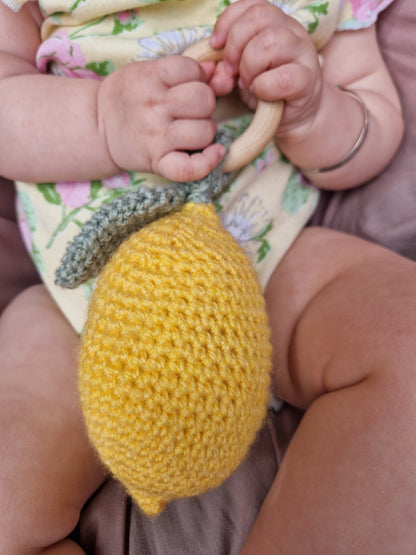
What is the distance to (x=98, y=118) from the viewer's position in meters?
0.60

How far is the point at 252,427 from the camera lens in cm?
46

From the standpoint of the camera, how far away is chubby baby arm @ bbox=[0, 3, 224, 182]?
0.52 meters

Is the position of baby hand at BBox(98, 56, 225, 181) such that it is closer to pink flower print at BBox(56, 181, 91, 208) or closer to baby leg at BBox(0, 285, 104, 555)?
pink flower print at BBox(56, 181, 91, 208)

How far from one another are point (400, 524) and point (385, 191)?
511mm

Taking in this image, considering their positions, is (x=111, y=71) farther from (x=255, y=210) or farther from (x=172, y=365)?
(x=172, y=365)

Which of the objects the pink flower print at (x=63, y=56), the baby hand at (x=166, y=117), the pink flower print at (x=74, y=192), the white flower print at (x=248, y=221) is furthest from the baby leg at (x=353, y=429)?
the pink flower print at (x=63, y=56)

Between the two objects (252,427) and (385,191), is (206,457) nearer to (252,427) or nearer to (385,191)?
(252,427)

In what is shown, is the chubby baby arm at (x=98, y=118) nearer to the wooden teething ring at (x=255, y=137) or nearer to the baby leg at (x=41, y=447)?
the wooden teething ring at (x=255, y=137)

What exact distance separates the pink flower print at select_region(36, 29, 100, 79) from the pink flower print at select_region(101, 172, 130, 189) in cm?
16

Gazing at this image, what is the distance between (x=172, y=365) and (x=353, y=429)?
22 centimetres

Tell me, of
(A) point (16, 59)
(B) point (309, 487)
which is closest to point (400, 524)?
(B) point (309, 487)

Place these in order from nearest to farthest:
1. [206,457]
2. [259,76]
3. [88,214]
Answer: [206,457]
[259,76]
[88,214]

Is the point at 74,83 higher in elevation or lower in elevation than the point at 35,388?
higher

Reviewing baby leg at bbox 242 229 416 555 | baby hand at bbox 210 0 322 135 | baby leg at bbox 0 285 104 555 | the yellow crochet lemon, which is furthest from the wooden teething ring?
baby leg at bbox 0 285 104 555
